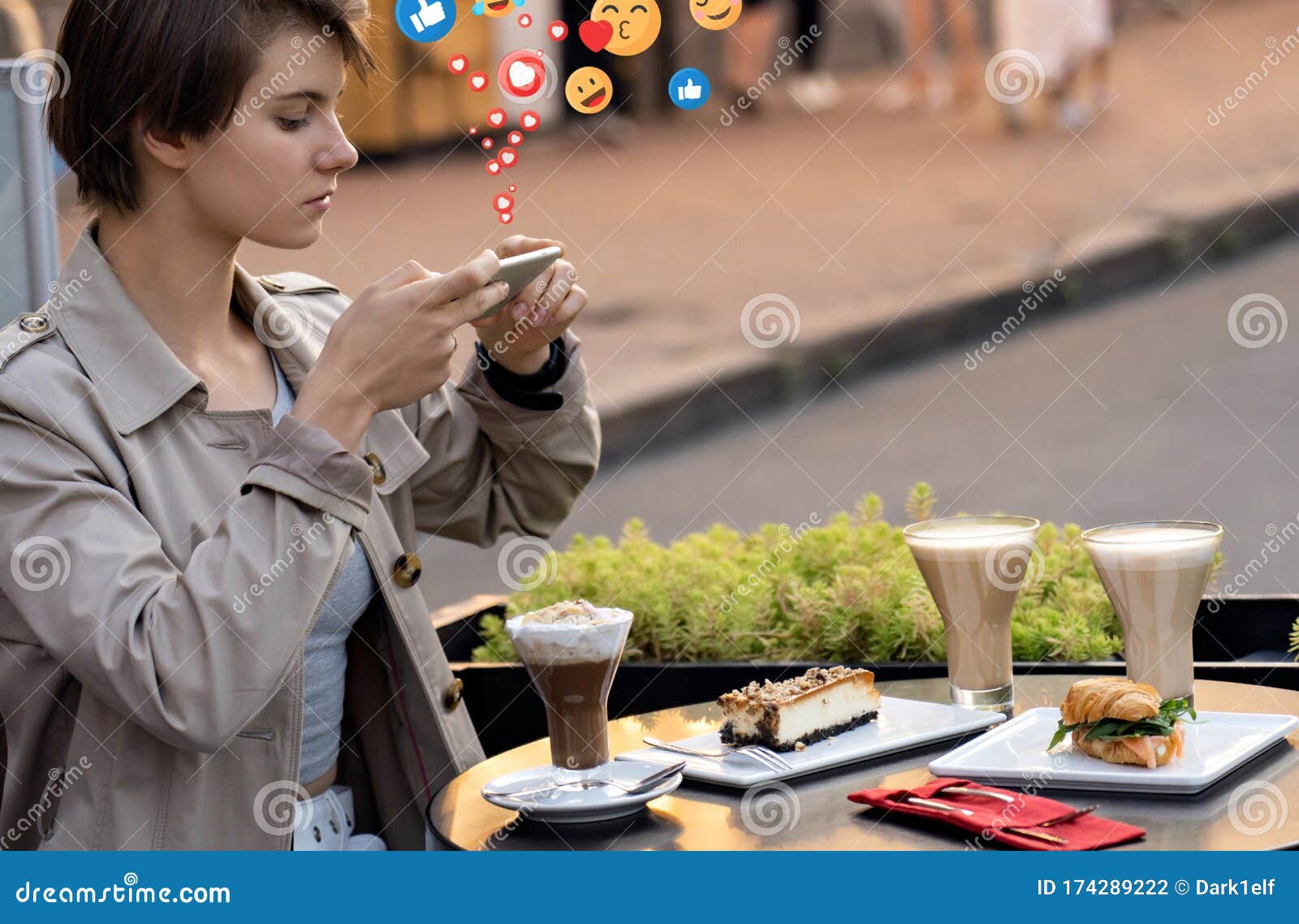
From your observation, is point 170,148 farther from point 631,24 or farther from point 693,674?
point 693,674

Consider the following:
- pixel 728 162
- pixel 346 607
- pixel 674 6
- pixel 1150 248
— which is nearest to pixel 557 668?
pixel 346 607

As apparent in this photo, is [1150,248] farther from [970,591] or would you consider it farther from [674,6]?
[970,591]

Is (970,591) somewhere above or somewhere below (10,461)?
below

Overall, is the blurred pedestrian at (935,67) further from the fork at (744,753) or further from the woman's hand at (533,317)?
the fork at (744,753)

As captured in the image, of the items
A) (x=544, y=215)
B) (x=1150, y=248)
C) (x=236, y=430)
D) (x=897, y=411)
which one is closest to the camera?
(x=236, y=430)

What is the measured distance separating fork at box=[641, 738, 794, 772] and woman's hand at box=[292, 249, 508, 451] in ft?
1.88

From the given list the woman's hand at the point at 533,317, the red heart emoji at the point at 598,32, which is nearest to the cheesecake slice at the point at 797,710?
the woman's hand at the point at 533,317

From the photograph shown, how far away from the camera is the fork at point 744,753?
198 cm

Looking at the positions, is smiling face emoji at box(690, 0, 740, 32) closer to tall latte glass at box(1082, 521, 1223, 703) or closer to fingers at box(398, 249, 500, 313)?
fingers at box(398, 249, 500, 313)

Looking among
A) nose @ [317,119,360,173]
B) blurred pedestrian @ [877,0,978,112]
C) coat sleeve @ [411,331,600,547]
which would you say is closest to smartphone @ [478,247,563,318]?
nose @ [317,119,360,173]

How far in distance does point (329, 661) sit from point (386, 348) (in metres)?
0.55

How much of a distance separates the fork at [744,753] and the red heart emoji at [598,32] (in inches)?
56.6

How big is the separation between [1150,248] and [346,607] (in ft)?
28.2

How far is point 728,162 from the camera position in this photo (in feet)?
42.0
